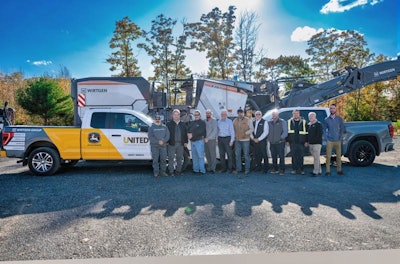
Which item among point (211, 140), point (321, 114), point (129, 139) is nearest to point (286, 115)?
point (321, 114)

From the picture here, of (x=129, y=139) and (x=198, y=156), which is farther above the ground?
(x=129, y=139)

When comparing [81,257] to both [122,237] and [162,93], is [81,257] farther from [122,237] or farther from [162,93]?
[162,93]

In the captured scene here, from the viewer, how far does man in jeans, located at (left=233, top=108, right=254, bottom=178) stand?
6.69 m

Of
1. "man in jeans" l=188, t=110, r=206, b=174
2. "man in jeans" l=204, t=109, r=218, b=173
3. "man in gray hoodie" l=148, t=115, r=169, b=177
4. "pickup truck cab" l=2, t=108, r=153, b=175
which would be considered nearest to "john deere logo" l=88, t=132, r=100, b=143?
"pickup truck cab" l=2, t=108, r=153, b=175

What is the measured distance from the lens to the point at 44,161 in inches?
260

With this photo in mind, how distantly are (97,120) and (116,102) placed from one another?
1806mm

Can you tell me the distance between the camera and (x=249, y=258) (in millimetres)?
2602

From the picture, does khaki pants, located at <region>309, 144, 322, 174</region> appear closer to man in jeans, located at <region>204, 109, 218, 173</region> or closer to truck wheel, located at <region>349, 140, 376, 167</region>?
truck wheel, located at <region>349, 140, 376, 167</region>

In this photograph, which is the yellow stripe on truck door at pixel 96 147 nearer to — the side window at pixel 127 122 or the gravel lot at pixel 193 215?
the side window at pixel 127 122

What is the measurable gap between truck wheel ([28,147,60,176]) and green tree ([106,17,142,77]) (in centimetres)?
268

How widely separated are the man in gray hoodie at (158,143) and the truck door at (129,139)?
0.39 m

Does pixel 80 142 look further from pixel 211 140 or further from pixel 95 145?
pixel 211 140

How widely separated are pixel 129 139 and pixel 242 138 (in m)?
2.79

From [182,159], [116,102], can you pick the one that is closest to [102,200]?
[182,159]
